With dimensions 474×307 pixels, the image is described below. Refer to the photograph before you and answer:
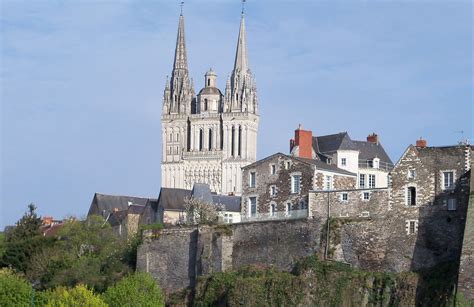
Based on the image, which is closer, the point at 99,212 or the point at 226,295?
the point at 226,295

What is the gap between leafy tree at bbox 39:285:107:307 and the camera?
64188mm

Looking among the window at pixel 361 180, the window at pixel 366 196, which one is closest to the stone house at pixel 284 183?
the window at pixel 361 180

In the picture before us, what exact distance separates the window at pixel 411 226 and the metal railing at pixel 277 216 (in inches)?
237

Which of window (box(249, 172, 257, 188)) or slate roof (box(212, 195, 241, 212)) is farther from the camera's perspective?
slate roof (box(212, 195, 241, 212))

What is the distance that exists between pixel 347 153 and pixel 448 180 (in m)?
19.9

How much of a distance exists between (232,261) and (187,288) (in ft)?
9.15

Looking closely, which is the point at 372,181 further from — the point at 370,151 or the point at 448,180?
the point at 448,180

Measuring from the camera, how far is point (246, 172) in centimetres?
6988

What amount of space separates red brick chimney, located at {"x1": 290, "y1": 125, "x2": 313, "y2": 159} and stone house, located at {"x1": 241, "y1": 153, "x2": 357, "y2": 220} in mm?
7668

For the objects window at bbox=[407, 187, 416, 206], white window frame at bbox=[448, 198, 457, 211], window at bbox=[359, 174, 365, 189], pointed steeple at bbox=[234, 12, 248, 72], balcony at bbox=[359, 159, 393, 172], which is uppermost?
pointed steeple at bbox=[234, 12, 248, 72]

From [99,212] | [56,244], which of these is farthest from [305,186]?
[99,212]

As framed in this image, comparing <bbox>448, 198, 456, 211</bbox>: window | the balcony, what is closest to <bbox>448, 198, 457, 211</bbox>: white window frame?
<bbox>448, 198, 456, 211</bbox>: window

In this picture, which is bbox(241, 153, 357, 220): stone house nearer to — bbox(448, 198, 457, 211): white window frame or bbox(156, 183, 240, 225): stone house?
bbox(448, 198, 457, 211): white window frame

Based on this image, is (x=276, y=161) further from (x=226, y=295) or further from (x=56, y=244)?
(x=56, y=244)
